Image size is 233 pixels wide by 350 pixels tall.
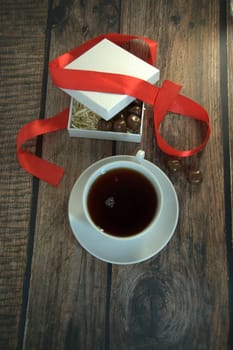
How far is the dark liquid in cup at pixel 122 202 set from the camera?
54 centimetres

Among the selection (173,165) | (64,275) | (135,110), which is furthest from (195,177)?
(64,275)

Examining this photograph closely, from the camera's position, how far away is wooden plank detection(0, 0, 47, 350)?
1.88ft

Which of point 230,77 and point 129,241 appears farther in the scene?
point 230,77

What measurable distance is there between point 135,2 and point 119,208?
0.40 m

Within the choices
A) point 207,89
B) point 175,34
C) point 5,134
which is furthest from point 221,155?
point 5,134

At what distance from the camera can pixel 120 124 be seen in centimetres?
58

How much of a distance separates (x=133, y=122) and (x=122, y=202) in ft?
0.43

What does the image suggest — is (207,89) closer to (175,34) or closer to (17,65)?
(175,34)

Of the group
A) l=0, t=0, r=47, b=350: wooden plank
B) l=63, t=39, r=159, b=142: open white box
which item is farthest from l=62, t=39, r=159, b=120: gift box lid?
l=0, t=0, r=47, b=350: wooden plank

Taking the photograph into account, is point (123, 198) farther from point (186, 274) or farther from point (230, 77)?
point (230, 77)

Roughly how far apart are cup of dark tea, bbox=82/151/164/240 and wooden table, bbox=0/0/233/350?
0.21 ft

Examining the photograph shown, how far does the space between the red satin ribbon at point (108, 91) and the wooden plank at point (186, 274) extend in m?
0.02

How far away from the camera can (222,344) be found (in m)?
0.56

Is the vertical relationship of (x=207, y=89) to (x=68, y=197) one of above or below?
above
